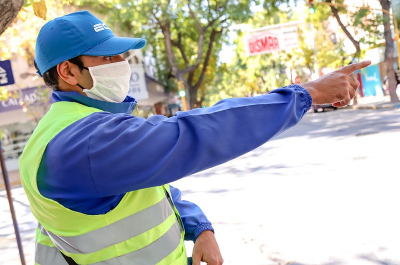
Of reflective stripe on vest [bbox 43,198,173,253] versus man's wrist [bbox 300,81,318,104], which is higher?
man's wrist [bbox 300,81,318,104]

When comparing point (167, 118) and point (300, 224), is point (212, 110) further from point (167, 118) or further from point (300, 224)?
point (300, 224)

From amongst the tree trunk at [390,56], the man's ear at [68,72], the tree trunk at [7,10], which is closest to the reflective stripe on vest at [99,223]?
the man's ear at [68,72]

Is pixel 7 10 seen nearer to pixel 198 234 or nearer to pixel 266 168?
pixel 198 234

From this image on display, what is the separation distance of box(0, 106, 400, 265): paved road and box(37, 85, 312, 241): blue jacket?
3.58 metres

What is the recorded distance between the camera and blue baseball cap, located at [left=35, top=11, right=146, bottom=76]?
4.88ft

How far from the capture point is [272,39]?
117 feet

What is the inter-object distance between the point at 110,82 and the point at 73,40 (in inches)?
8.8

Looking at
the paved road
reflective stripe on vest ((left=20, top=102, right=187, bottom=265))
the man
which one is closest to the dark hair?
the man

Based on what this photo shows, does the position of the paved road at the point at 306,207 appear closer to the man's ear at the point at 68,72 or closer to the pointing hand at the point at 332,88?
the pointing hand at the point at 332,88

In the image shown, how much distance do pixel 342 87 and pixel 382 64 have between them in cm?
3983

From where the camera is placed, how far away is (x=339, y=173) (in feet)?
28.6

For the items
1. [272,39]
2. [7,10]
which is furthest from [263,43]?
[7,10]

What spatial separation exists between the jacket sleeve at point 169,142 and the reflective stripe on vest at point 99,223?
0.15 metres

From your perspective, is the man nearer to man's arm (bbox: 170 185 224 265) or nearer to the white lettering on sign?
man's arm (bbox: 170 185 224 265)
